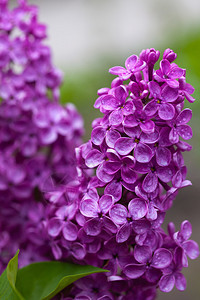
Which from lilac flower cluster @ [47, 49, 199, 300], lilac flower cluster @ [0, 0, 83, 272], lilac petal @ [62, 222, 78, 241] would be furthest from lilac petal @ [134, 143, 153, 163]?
lilac flower cluster @ [0, 0, 83, 272]

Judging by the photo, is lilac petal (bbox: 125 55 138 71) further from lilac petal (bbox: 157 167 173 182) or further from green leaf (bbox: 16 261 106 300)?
green leaf (bbox: 16 261 106 300)

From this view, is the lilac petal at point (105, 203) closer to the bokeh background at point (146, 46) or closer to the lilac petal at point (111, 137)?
the lilac petal at point (111, 137)

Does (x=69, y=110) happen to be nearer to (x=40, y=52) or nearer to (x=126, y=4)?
(x=40, y=52)

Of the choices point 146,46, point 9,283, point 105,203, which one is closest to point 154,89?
point 105,203

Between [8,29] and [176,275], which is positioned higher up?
[8,29]

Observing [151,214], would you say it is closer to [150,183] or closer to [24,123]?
[150,183]

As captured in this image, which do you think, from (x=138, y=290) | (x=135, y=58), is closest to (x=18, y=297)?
(x=138, y=290)
